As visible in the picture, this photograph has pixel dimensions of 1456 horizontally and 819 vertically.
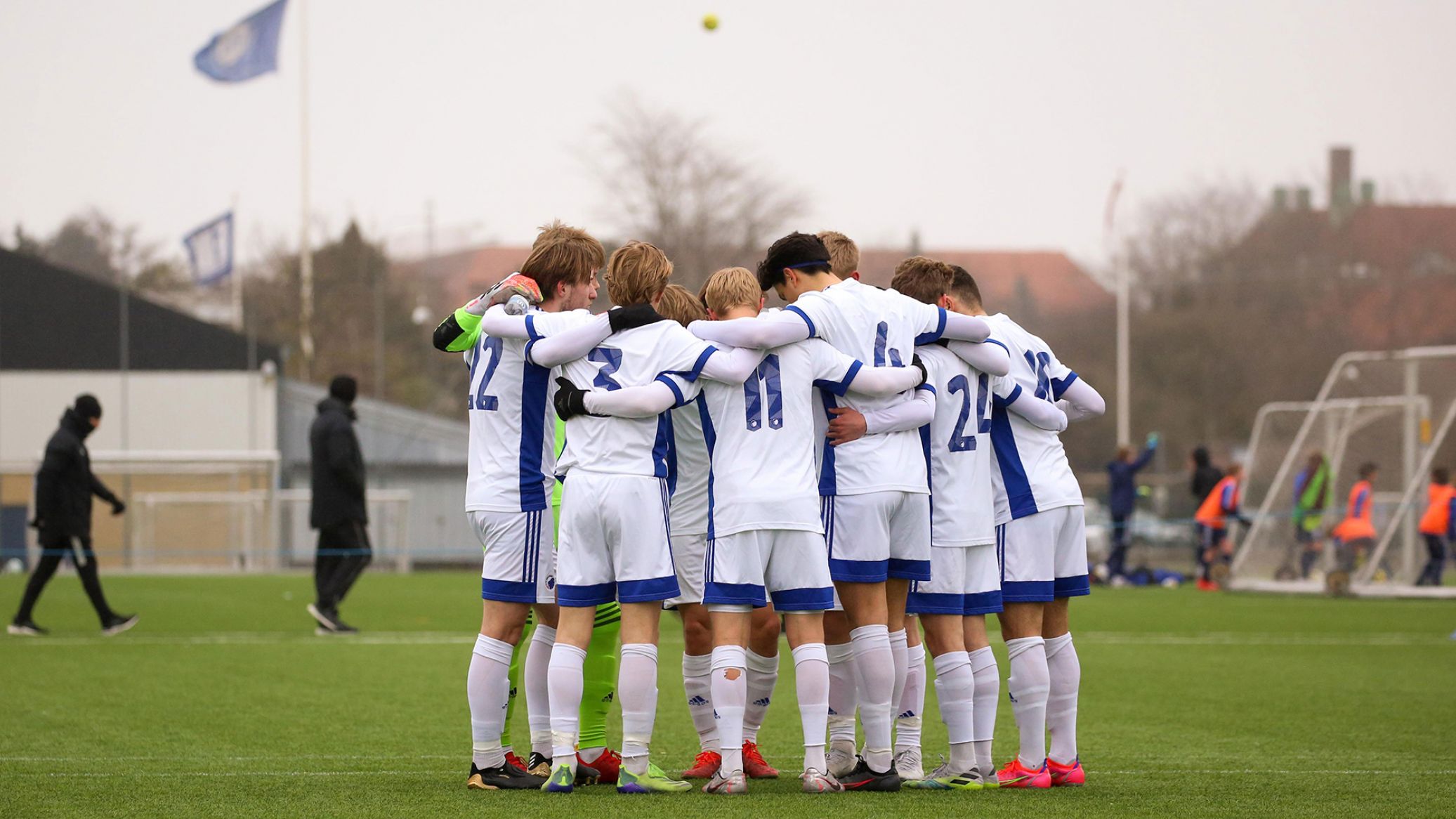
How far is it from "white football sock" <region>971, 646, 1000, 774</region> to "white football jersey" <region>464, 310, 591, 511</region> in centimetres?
180

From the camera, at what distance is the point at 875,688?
567cm

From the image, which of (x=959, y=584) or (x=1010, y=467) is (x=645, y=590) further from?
(x=1010, y=467)

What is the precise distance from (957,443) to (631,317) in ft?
4.58

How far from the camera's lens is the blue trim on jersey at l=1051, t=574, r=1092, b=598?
242 inches

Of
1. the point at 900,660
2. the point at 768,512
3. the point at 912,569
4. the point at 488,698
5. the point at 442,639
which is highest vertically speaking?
the point at 768,512

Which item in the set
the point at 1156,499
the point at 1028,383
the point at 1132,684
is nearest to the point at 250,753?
the point at 1028,383

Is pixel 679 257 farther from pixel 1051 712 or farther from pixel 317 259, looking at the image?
pixel 1051 712

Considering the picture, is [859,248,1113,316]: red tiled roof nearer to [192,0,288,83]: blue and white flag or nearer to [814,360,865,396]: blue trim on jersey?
[192,0,288,83]: blue and white flag

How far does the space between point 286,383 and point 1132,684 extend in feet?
84.2

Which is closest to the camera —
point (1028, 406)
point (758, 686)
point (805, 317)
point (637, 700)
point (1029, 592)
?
point (637, 700)

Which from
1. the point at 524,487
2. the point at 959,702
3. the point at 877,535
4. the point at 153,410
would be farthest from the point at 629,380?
the point at 153,410

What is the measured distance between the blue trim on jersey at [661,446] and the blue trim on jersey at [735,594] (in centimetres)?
45

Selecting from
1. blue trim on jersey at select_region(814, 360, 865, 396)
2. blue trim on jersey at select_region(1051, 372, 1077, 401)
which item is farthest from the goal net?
blue trim on jersey at select_region(814, 360, 865, 396)

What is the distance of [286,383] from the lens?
107 feet
